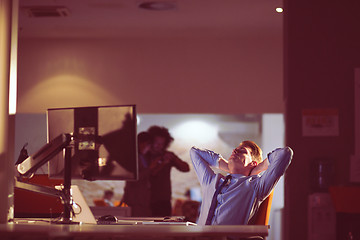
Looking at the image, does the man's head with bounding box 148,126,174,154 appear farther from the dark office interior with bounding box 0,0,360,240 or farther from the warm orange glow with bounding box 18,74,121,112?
the warm orange glow with bounding box 18,74,121,112

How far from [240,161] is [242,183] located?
223mm

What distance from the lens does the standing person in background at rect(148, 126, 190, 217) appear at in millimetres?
5816

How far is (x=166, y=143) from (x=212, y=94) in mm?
1133

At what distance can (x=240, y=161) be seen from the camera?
11.8 feet

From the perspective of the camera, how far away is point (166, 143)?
6004 mm

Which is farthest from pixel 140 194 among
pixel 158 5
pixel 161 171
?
pixel 158 5

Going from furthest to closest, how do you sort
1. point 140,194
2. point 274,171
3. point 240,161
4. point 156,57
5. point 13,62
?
point 156,57
point 140,194
point 240,161
point 274,171
point 13,62

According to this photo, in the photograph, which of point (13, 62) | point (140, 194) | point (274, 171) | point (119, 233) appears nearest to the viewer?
point (119, 233)

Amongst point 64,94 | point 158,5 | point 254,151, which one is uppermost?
point 158,5

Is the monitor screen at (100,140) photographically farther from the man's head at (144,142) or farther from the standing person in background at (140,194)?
the man's head at (144,142)

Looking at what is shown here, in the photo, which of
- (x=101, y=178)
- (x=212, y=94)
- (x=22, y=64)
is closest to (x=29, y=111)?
(x=22, y=64)

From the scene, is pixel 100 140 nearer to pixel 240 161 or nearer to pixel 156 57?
pixel 240 161

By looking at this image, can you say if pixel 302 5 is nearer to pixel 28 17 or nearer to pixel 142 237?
pixel 142 237

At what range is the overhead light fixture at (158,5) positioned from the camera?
212 inches
